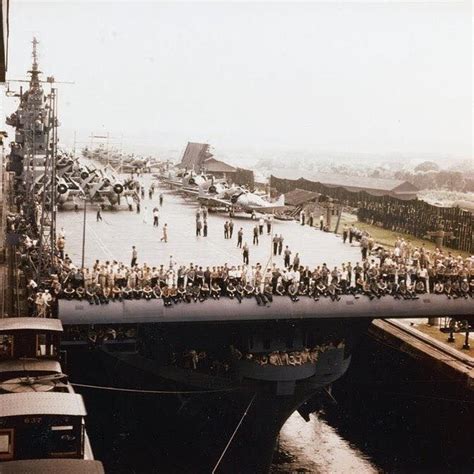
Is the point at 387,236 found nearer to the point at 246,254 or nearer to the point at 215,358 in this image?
the point at 246,254

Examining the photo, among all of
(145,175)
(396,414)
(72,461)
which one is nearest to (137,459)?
(396,414)

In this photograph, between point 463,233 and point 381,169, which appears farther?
point 381,169

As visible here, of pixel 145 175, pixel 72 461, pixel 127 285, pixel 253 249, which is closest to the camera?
pixel 72 461

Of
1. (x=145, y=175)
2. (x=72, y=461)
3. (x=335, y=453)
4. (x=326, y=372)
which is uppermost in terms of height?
(x=145, y=175)

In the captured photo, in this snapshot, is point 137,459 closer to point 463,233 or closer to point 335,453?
point 335,453

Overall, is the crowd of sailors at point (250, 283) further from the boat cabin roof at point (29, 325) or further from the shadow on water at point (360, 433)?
the boat cabin roof at point (29, 325)

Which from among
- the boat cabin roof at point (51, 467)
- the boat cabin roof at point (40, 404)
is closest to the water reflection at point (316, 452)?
the boat cabin roof at point (40, 404)
